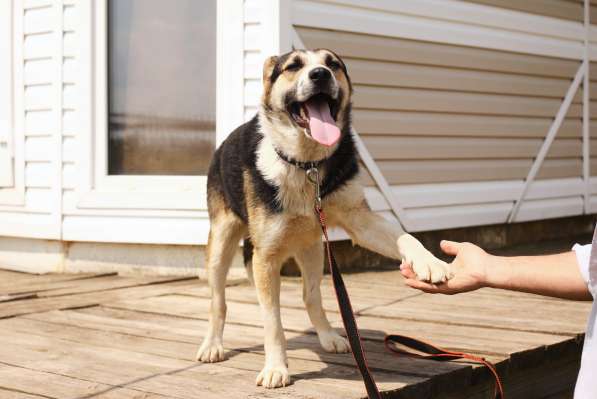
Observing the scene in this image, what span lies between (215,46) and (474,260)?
437 cm

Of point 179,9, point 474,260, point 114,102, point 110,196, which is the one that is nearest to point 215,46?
point 179,9

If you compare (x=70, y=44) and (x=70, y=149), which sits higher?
(x=70, y=44)

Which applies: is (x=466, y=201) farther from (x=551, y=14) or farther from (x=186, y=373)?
(x=186, y=373)

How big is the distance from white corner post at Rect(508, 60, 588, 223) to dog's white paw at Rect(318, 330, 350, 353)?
14.2 feet

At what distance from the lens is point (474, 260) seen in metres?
2.31

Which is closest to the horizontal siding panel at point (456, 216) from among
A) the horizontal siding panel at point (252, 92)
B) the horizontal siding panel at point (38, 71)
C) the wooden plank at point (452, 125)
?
the wooden plank at point (452, 125)

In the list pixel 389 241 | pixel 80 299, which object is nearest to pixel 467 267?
pixel 389 241

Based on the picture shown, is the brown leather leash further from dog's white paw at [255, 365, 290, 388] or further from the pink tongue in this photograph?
dog's white paw at [255, 365, 290, 388]

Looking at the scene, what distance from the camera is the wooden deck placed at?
3264mm

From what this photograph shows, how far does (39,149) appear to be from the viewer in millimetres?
7133

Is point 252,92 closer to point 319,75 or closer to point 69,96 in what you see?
point 69,96

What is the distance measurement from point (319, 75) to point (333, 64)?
0.95 ft

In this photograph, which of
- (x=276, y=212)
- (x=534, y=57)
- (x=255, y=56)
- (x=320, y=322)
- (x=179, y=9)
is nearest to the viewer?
(x=276, y=212)

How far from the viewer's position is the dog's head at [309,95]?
3361 millimetres
